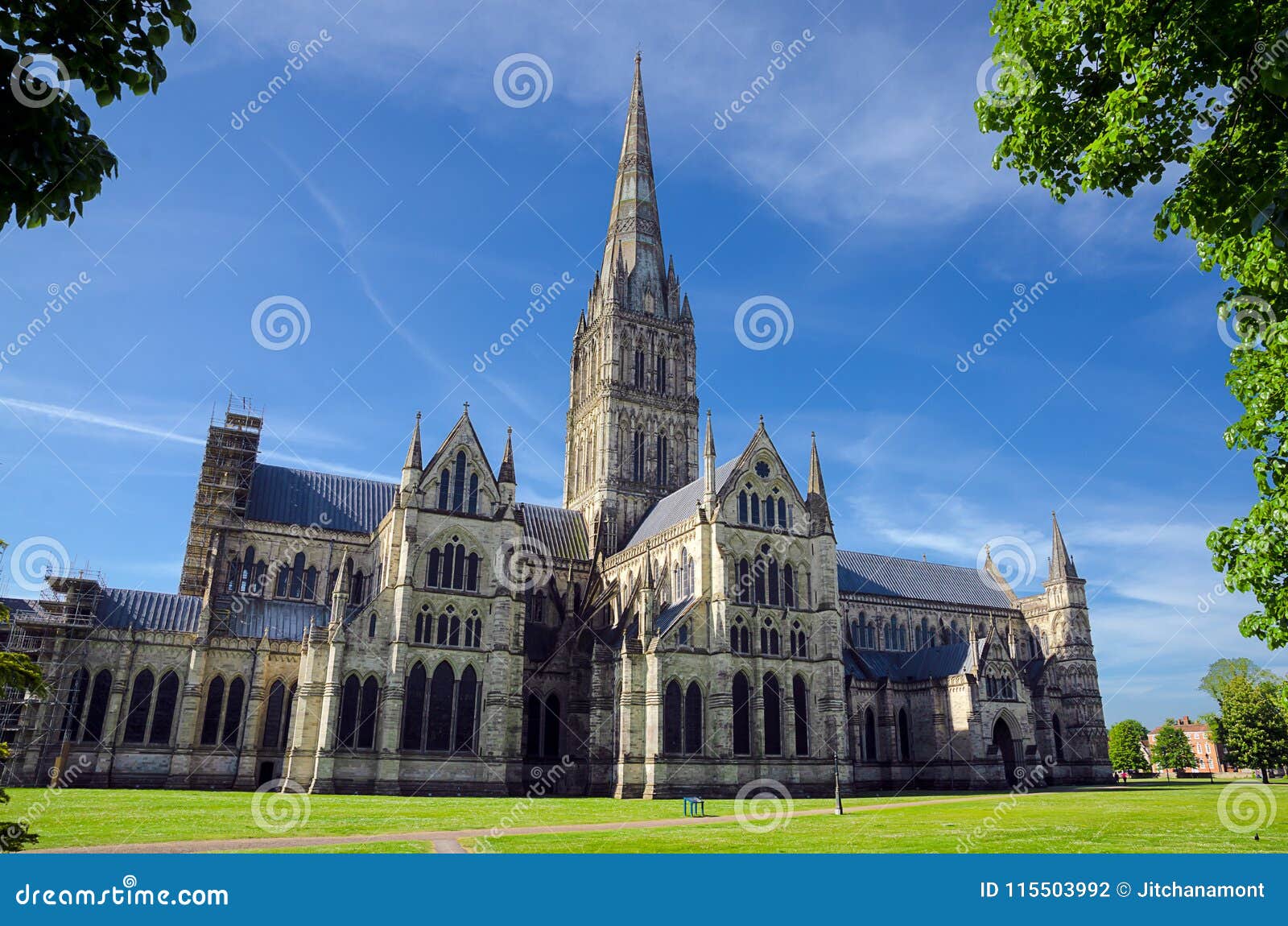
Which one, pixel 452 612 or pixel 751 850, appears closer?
pixel 751 850

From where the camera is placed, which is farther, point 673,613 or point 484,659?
point 673,613

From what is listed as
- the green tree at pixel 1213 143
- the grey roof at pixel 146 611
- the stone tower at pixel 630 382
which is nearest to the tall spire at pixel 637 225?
the stone tower at pixel 630 382

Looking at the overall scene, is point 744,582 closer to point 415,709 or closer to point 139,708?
point 415,709

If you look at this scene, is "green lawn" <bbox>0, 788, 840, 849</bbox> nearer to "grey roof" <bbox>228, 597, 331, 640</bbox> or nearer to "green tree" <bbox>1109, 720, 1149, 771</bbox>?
"grey roof" <bbox>228, 597, 331, 640</bbox>

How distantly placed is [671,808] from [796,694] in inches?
620

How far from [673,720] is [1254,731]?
1866 inches

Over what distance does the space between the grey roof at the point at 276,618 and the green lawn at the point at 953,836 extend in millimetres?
31599

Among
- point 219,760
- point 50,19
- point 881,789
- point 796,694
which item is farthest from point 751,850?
point 881,789

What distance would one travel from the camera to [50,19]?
8.21 meters

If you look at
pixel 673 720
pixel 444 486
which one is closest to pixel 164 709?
pixel 444 486

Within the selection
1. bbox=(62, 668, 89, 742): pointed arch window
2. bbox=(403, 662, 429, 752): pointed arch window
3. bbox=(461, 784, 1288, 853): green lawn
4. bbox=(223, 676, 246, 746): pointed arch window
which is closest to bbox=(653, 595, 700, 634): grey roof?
bbox=(403, 662, 429, 752): pointed arch window

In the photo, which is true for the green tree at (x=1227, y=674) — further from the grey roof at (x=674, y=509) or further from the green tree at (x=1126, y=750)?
the grey roof at (x=674, y=509)

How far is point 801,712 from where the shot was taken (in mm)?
49875

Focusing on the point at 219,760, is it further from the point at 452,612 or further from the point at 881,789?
the point at 881,789
